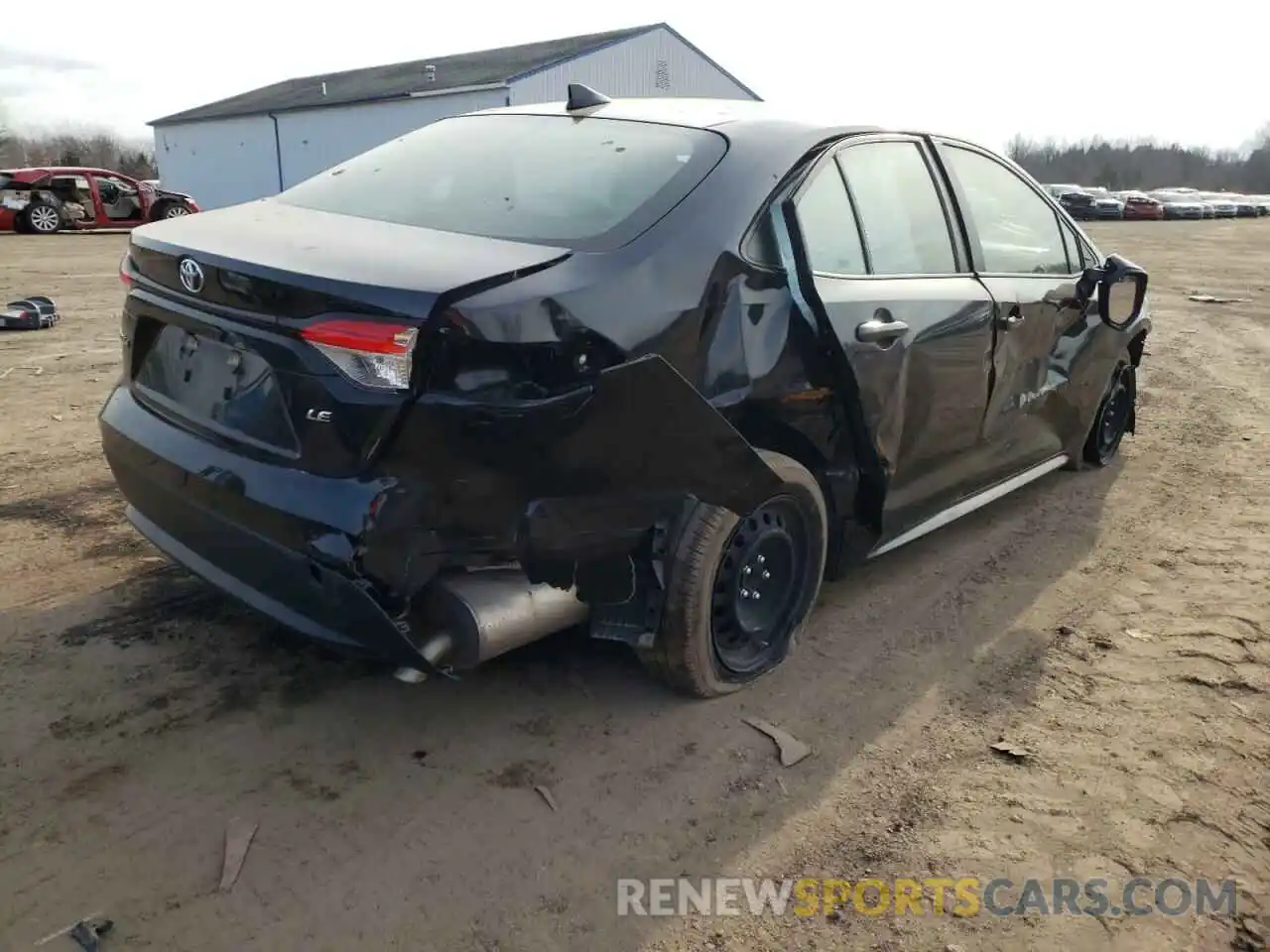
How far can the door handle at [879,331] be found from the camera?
10.3 ft

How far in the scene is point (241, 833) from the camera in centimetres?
241

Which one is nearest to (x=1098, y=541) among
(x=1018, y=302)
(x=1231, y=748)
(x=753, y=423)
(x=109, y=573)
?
(x=1018, y=302)

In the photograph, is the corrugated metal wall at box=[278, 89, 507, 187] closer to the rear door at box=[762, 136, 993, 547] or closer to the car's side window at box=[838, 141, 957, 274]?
the car's side window at box=[838, 141, 957, 274]

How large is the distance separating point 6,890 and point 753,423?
2.19 m

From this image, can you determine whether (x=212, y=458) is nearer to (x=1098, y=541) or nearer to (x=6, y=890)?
(x=6, y=890)

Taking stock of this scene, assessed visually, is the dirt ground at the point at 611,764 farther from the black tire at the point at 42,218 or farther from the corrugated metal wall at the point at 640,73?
the corrugated metal wall at the point at 640,73

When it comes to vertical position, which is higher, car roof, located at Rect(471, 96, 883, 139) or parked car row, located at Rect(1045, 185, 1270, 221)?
car roof, located at Rect(471, 96, 883, 139)

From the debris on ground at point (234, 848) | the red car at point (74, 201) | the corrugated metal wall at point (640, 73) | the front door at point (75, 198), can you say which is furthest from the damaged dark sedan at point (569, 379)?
the corrugated metal wall at point (640, 73)

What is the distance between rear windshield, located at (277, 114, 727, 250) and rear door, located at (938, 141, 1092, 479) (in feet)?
4.59

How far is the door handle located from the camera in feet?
10.3

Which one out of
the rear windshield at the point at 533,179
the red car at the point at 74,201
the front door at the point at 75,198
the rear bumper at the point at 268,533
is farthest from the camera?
the front door at the point at 75,198

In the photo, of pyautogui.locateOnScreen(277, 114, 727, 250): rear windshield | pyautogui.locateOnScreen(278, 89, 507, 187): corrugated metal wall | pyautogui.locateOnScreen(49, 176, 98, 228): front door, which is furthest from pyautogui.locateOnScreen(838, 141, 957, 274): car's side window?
pyautogui.locateOnScreen(278, 89, 507, 187): corrugated metal wall

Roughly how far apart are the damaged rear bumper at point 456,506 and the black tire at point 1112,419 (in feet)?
11.4

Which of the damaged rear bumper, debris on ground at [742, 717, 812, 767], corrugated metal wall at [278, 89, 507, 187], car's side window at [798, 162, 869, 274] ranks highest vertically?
corrugated metal wall at [278, 89, 507, 187]
